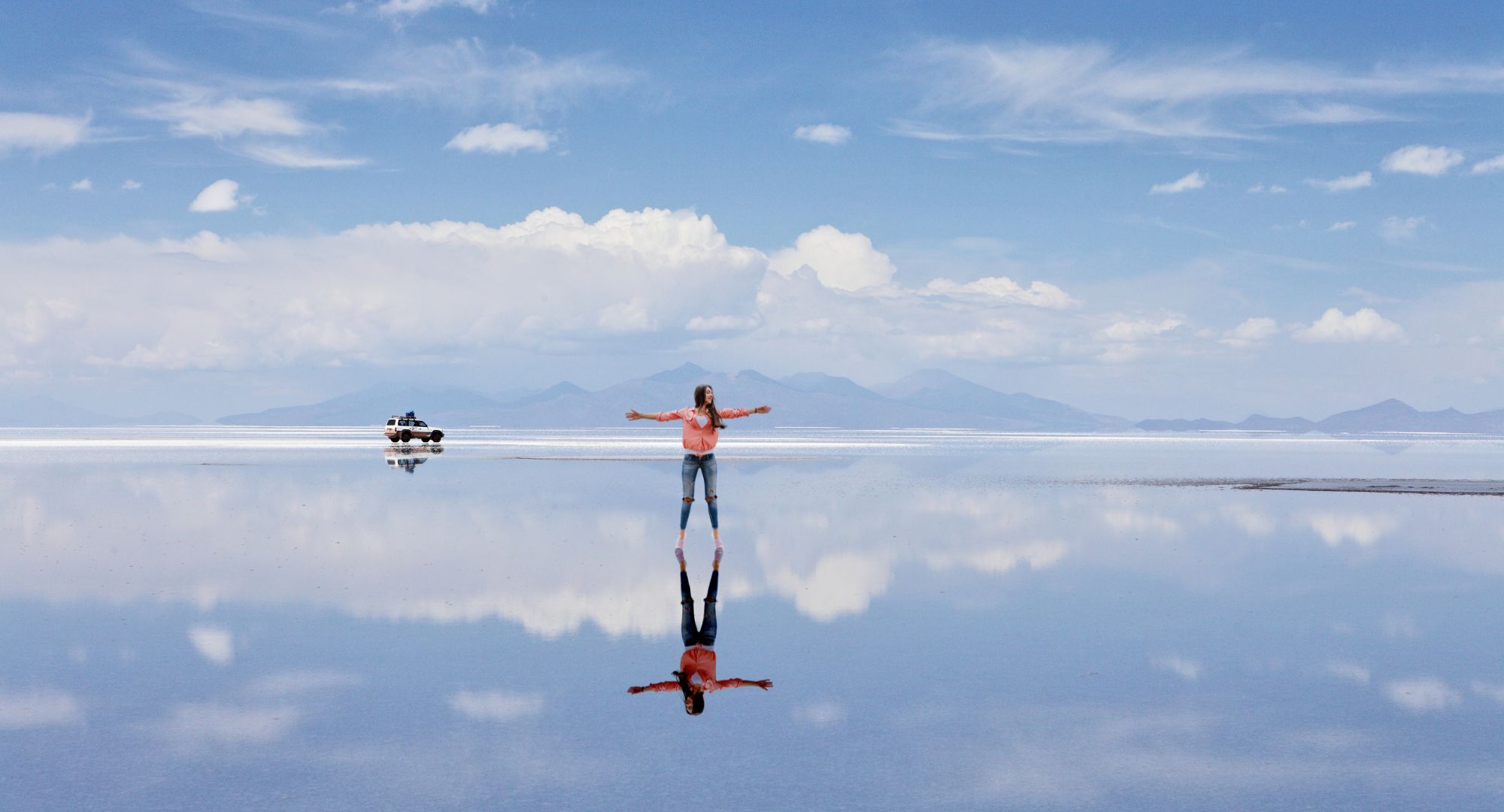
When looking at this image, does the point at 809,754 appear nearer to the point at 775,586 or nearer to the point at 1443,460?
the point at 775,586

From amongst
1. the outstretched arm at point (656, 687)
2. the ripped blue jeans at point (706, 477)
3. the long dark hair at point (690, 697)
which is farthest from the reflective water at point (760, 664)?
the ripped blue jeans at point (706, 477)

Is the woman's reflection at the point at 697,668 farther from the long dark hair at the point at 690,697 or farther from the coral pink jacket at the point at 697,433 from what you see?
the coral pink jacket at the point at 697,433

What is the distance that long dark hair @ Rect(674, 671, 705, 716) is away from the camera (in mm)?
9029

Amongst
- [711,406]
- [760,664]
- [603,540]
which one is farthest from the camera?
[603,540]

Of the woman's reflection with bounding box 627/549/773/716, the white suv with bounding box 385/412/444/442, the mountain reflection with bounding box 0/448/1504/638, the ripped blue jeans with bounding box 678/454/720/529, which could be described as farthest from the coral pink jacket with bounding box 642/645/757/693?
the white suv with bounding box 385/412/444/442

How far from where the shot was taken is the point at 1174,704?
9.16 meters

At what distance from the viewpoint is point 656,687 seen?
9719 mm

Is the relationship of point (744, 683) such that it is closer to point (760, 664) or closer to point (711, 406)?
point (760, 664)

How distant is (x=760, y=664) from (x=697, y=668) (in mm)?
569

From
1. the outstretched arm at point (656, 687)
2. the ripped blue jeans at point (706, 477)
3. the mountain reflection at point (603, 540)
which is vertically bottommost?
the outstretched arm at point (656, 687)

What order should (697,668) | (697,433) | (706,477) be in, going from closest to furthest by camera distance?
(697,668), (697,433), (706,477)

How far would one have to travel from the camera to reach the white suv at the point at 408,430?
82500 millimetres

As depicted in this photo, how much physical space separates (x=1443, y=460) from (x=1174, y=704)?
67958 millimetres

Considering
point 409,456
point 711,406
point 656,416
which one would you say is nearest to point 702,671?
point 711,406
